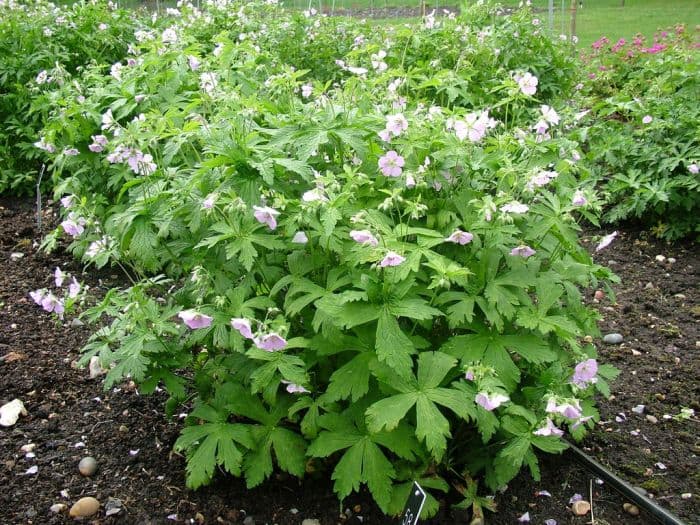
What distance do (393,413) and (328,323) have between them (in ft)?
1.19

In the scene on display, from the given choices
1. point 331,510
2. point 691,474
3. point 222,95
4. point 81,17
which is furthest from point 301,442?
point 81,17

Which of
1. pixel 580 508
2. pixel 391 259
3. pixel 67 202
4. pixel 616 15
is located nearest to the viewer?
pixel 391 259

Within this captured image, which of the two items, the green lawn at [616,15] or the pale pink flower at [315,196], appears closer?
the pale pink flower at [315,196]

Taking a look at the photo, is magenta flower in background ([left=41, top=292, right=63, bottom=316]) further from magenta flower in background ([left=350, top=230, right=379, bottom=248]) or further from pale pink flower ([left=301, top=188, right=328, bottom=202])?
magenta flower in background ([left=350, top=230, right=379, bottom=248])

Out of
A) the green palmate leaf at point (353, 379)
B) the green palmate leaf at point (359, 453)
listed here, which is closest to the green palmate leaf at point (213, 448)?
the green palmate leaf at point (359, 453)

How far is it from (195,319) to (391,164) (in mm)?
897

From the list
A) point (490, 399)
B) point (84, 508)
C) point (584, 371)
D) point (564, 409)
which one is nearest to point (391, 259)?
point (490, 399)

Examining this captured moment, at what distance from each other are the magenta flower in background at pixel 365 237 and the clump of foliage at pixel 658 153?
3176mm

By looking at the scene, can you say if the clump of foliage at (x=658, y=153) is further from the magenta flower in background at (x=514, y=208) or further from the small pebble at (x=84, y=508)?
the small pebble at (x=84, y=508)

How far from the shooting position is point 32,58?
540 centimetres

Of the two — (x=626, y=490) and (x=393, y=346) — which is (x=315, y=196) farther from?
(x=626, y=490)

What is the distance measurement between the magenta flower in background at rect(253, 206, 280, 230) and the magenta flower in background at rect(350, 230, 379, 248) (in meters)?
0.28

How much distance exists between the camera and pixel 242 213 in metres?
2.25

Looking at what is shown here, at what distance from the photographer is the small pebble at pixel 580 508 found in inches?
100.0
